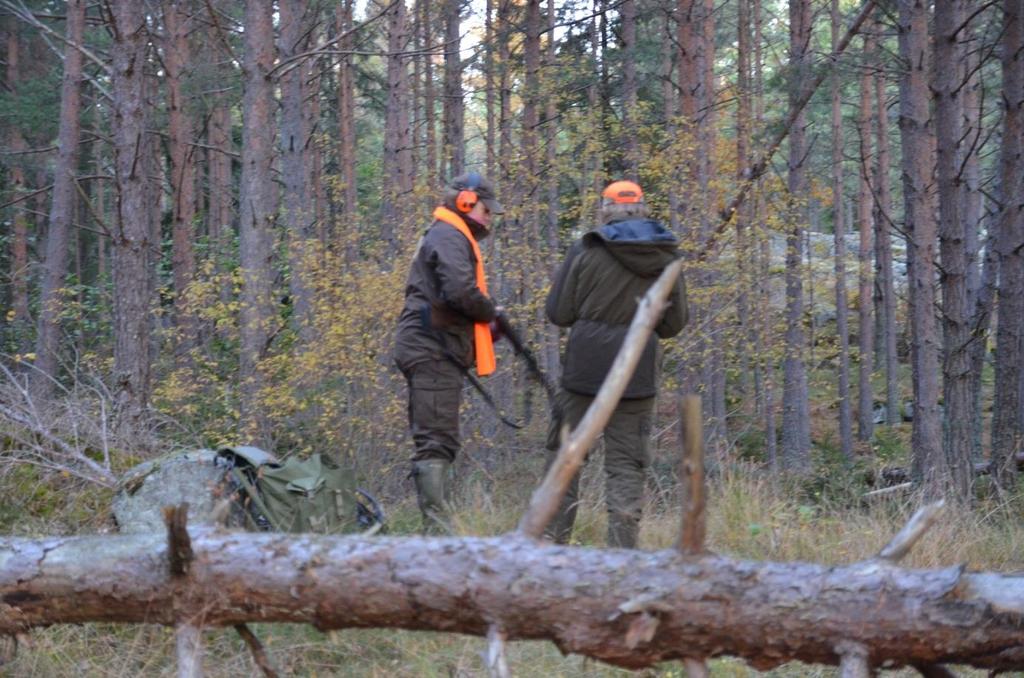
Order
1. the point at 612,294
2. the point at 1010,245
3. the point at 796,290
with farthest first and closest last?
1. the point at 796,290
2. the point at 1010,245
3. the point at 612,294

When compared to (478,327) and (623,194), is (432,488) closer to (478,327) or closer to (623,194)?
(478,327)

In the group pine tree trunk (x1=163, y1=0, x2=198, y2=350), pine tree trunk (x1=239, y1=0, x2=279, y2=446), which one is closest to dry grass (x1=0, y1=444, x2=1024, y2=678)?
pine tree trunk (x1=239, y1=0, x2=279, y2=446)

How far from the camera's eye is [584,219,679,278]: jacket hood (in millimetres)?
5395

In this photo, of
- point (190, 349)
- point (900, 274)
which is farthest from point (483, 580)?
point (900, 274)

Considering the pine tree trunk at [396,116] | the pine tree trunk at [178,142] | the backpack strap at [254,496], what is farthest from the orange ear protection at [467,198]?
the pine tree trunk at [178,142]

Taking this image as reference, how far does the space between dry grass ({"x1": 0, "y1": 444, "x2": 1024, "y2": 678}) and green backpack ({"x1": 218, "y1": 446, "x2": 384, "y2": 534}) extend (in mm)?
660

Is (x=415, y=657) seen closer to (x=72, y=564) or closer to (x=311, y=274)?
(x=72, y=564)

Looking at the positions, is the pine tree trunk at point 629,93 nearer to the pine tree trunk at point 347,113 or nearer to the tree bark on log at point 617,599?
the pine tree trunk at point 347,113

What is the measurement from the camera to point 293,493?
18.1 feet

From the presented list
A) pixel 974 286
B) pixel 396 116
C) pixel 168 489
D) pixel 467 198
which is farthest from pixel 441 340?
pixel 974 286

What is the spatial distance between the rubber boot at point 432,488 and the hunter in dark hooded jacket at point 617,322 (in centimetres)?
76

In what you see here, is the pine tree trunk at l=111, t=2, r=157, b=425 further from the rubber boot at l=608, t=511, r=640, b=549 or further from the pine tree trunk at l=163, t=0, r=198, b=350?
the pine tree trunk at l=163, t=0, r=198, b=350

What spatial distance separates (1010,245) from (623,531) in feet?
19.4

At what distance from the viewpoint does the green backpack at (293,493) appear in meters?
5.42
